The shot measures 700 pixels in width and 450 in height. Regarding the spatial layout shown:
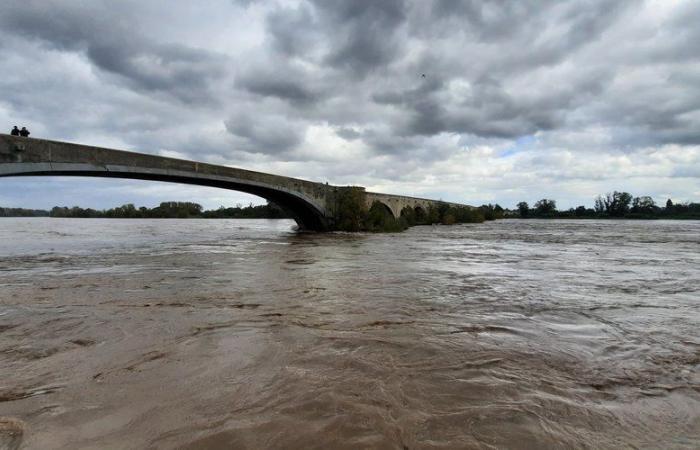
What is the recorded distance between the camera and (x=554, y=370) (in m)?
4.08

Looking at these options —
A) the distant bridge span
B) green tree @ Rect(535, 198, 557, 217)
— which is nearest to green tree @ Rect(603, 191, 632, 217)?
green tree @ Rect(535, 198, 557, 217)

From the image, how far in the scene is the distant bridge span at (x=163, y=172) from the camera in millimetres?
18953

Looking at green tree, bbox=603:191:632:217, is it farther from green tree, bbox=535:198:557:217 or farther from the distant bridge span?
the distant bridge span

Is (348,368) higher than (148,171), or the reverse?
(148,171)

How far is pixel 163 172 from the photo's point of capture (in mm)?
27500

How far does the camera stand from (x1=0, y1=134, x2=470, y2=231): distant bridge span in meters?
19.0

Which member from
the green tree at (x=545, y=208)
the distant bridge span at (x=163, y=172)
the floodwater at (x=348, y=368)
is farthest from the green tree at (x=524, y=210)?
the floodwater at (x=348, y=368)

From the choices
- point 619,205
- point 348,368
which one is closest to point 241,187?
point 348,368

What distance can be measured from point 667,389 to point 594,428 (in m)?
1.45

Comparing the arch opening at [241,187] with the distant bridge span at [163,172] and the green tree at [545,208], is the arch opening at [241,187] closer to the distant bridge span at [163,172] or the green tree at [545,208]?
the distant bridge span at [163,172]

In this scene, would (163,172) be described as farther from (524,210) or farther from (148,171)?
(524,210)

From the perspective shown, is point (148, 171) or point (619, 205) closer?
point (148, 171)

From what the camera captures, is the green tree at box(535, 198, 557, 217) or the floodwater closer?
the floodwater

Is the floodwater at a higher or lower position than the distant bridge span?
lower
